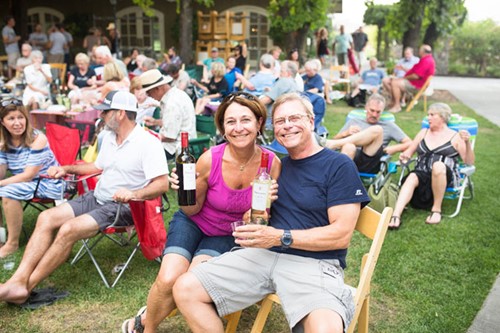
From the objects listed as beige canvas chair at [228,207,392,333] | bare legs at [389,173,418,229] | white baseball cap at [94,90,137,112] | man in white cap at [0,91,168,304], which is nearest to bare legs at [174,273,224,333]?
beige canvas chair at [228,207,392,333]

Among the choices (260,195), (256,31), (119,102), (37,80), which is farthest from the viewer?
(256,31)

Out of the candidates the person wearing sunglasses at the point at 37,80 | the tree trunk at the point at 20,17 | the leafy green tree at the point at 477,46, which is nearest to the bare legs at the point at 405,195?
the person wearing sunglasses at the point at 37,80

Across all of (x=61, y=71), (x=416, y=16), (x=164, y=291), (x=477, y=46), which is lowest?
(x=164, y=291)

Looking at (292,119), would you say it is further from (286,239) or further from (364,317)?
(364,317)

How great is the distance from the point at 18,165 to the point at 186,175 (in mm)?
2117

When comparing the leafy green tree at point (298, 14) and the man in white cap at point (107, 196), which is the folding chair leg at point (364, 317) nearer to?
the man in white cap at point (107, 196)

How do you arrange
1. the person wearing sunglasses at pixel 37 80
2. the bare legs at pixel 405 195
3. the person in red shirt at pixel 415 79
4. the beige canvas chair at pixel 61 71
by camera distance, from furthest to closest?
the person in red shirt at pixel 415 79 → the beige canvas chair at pixel 61 71 → the person wearing sunglasses at pixel 37 80 → the bare legs at pixel 405 195

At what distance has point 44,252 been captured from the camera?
310 centimetres

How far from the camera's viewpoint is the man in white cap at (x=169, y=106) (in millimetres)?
4660

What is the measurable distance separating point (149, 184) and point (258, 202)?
49.7 inches

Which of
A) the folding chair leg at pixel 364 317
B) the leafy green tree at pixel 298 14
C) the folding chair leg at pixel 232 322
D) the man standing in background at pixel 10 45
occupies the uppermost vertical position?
the leafy green tree at pixel 298 14

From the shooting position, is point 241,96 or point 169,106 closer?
point 241,96

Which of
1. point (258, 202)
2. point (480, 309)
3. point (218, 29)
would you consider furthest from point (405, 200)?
point (218, 29)

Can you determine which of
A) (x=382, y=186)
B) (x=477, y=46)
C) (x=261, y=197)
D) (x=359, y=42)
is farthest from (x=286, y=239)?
(x=477, y=46)
